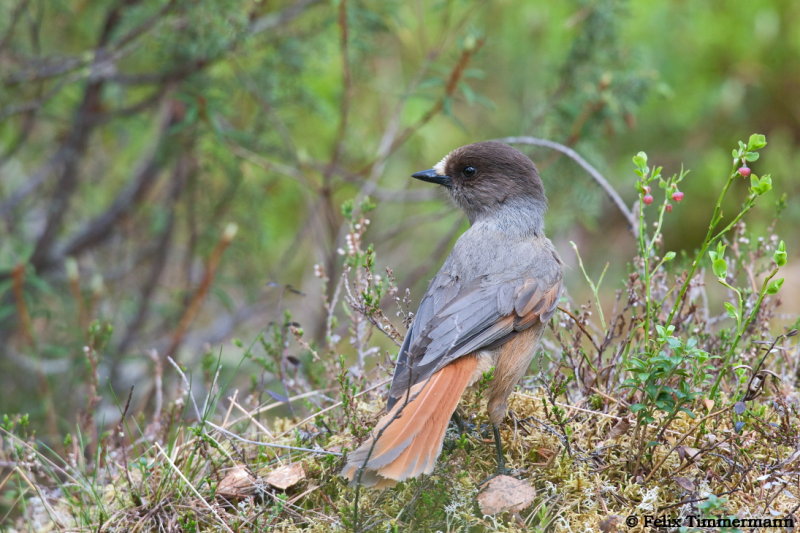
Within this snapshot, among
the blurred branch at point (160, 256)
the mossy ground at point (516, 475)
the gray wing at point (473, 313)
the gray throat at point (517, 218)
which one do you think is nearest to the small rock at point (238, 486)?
the mossy ground at point (516, 475)

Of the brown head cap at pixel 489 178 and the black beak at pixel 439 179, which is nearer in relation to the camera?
the brown head cap at pixel 489 178

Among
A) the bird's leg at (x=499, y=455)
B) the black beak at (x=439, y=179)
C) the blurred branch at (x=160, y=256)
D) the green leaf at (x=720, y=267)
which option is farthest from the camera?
the blurred branch at (x=160, y=256)

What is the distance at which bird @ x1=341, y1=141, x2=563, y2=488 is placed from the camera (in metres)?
2.96

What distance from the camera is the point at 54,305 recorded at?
715 cm

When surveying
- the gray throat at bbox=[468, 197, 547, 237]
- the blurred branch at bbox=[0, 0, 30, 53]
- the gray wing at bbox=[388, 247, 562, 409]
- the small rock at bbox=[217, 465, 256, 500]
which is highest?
the gray throat at bbox=[468, 197, 547, 237]

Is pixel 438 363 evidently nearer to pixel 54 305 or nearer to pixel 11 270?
pixel 11 270

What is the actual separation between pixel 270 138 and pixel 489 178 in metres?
2.42

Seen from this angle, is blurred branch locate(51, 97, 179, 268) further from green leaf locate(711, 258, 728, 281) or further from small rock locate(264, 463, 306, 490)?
green leaf locate(711, 258, 728, 281)

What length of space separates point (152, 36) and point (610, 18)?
3.07m

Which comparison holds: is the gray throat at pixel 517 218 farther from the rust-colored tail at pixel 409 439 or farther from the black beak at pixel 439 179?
the rust-colored tail at pixel 409 439

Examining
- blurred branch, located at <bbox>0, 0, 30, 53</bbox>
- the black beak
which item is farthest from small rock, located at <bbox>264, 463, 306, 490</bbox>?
blurred branch, located at <bbox>0, 0, 30, 53</bbox>

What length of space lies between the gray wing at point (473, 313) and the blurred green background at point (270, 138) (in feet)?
2.32

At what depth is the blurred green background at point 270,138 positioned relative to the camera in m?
5.48

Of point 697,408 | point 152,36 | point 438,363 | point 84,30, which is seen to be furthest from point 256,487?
point 84,30
